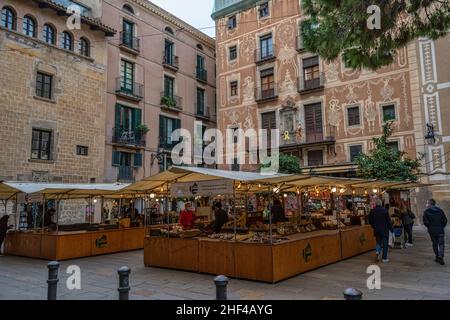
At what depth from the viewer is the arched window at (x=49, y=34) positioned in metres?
20.8

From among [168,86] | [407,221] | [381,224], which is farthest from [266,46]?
[381,224]

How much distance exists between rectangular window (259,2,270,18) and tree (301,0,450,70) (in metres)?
19.8

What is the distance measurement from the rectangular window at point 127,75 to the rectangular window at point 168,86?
3.23m

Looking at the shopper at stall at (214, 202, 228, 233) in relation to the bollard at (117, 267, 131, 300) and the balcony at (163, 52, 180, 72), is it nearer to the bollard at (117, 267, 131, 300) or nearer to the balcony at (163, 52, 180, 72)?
the bollard at (117, 267, 131, 300)

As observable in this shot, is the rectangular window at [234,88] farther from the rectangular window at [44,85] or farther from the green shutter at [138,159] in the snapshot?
the rectangular window at [44,85]

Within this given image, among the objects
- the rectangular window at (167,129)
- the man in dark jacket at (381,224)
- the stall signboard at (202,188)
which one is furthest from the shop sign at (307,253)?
the rectangular window at (167,129)

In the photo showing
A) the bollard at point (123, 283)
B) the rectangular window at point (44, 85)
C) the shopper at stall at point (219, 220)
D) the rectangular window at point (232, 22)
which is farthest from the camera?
the rectangular window at point (232, 22)

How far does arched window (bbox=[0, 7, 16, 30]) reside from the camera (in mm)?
18922

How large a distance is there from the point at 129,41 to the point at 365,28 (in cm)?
2055

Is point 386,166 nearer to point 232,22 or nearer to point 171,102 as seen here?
point 171,102

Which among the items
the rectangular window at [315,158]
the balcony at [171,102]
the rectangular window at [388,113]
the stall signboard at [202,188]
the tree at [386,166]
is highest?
the balcony at [171,102]

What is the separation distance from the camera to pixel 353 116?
23859 mm
